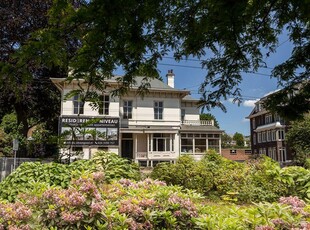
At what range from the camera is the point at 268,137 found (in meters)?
40.4

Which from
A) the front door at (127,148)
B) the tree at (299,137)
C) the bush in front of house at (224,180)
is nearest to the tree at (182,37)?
the bush in front of house at (224,180)

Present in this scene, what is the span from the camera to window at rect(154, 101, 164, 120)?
25516mm

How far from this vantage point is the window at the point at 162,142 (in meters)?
25.7

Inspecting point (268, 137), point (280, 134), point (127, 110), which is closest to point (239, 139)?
point (268, 137)

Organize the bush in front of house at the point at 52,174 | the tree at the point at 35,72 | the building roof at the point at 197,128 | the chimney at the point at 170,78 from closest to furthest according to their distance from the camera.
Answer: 1. the bush in front of house at the point at 52,174
2. the tree at the point at 35,72
3. the building roof at the point at 197,128
4. the chimney at the point at 170,78

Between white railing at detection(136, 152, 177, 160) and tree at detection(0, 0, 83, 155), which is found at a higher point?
tree at detection(0, 0, 83, 155)

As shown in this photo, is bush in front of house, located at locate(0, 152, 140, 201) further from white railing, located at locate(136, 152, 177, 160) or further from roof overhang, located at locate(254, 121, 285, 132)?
roof overhang, located at locate(254, 121, 285, 132)

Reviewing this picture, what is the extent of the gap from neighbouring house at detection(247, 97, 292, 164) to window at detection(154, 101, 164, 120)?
14.8m

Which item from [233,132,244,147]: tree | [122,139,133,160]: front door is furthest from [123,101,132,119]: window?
[233,132,244,147]: tree

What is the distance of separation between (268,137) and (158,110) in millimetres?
21972

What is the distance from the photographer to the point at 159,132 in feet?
82.4

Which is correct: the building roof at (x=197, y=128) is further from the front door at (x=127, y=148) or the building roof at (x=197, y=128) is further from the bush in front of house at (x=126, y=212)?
the bush in front of house at (x=126, y=212)

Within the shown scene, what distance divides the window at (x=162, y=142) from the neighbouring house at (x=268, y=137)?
14396 mm

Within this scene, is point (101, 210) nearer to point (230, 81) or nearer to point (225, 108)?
point (225, 108)
